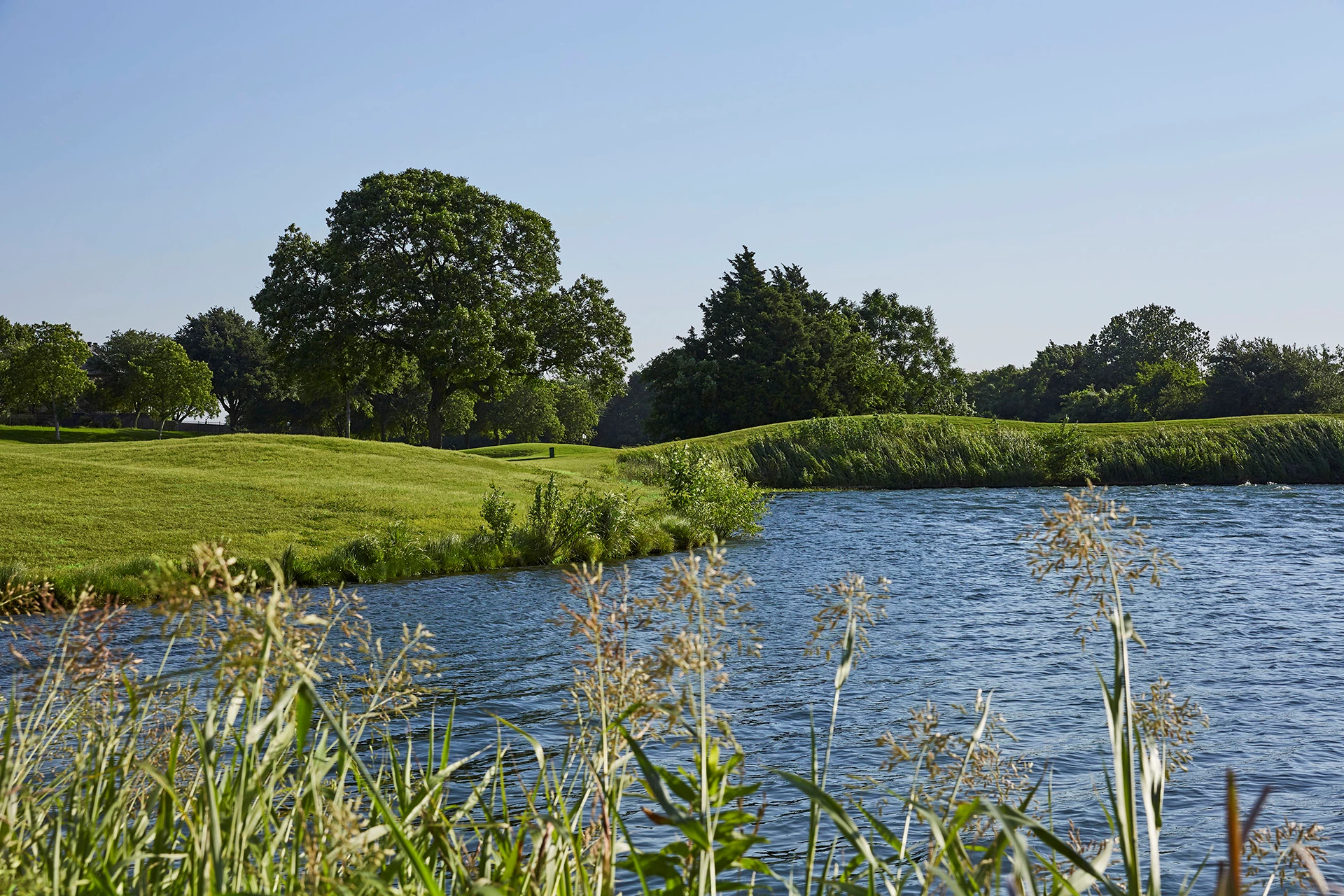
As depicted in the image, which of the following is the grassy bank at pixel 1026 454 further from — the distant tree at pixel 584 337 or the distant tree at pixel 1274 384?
the distant tree at pixel 1274 384

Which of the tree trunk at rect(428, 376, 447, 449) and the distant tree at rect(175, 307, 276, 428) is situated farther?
the distant tree at rect(175, 307, 276, 428)

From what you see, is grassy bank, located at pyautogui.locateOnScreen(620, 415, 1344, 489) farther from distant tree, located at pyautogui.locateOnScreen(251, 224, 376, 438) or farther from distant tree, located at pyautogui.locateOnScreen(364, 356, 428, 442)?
distant tree, located at pyautogui.locateOnScreen(364, 356, 428, 442)

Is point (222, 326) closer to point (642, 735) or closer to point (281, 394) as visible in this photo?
point (281, 394)

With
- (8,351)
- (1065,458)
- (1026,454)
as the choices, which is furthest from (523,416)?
(1065,458)

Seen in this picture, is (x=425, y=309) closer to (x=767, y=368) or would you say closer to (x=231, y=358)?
(x=767, y=368)

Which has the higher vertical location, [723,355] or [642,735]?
[723,355]

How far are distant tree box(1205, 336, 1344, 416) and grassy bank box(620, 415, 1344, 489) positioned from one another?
1339 centimetres

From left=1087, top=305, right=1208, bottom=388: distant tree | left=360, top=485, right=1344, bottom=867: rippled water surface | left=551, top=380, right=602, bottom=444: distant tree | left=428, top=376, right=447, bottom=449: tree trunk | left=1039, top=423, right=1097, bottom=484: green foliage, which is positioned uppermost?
left=1087, top=305, right=1208, bottom=388: distant tree

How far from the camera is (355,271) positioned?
3559cm

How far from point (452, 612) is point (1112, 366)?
67.6m

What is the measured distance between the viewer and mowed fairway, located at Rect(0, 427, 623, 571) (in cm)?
1426

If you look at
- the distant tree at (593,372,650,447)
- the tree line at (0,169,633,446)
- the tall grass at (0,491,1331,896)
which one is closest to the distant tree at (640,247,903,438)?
the tree line at (0,169,633,446)

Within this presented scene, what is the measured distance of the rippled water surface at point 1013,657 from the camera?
616 cm

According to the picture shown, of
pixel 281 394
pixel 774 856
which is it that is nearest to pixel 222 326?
pixel 281 394
